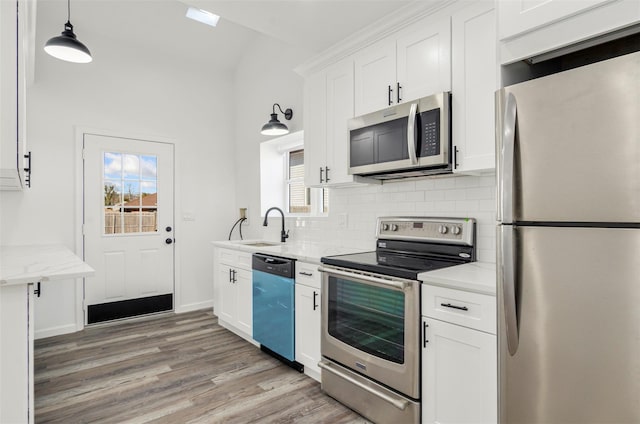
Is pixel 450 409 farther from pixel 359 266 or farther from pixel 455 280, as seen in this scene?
pixel 359 266

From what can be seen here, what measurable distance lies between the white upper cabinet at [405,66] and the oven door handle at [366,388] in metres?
1.79

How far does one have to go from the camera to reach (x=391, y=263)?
82.0 inches

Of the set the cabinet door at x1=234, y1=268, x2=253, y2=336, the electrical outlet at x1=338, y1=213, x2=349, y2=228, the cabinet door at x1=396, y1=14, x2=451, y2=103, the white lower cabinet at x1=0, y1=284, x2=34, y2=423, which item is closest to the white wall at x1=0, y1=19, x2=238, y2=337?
the cabinet door at x1=234, y1=268, x2=253, y2=336

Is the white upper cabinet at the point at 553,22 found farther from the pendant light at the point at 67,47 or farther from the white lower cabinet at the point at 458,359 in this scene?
the pendant light at the point at 67,47

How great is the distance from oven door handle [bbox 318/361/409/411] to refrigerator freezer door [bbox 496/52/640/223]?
46.0 inches

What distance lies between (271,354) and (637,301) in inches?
103

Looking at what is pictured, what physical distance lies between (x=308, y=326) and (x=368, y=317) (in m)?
0.65

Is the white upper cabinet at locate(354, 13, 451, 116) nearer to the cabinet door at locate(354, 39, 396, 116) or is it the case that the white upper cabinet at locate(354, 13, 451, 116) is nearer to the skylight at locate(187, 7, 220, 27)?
the cabinet door at locate(354, 39, 396, 116)

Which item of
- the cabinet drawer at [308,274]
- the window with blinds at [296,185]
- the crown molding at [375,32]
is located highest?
the crown molding at [375,32]

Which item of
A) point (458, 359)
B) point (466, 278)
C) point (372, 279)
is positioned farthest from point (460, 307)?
point (372, 279)

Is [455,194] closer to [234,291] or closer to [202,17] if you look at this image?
[234,291]

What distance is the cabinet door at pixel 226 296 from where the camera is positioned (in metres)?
3.53

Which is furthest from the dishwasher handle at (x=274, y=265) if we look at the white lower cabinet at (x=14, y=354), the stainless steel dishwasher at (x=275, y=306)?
the white lower cabinet at (x=14, y=354)

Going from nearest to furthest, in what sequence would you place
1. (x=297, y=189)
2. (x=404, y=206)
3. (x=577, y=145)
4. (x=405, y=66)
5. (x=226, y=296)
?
(x=577, y=145), (x=405, y=66), (x=404, y=206), (x=226, y=296), (x=297, y=189)
